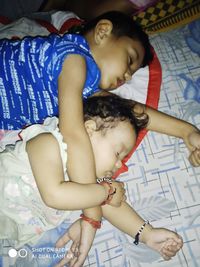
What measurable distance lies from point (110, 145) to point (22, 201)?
0.33m

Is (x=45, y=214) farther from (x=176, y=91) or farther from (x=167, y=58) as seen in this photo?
(x=167, y=58)

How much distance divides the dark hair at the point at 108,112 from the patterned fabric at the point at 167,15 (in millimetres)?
551

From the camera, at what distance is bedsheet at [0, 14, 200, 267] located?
3.04 feet

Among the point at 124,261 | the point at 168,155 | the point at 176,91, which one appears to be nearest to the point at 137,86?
the point at 176,91

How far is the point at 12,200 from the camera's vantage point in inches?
36.8

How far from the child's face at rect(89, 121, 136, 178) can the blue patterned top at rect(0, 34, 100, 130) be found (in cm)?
24

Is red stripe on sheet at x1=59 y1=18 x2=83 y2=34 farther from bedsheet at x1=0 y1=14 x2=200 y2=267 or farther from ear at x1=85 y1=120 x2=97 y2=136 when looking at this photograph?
ear at x1=85 y1=120 x2=97 y2=136

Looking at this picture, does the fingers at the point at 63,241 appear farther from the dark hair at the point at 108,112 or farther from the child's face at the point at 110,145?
the dark hair at the point at 108,112

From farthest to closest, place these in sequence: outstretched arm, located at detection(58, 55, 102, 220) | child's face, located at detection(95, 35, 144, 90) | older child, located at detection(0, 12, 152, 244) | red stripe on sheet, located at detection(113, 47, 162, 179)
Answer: red stripe on sheet, located at detection(113, 47, 162, 179) < child's face, located at detection(95, 35, 144, 90) < older child, located at detection(0, 12, 152, 244) < outstretched arm, located at detection(58, 55, 102, 220)

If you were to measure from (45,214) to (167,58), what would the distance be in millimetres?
858

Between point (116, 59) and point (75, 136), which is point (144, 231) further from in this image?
point (116, 59)

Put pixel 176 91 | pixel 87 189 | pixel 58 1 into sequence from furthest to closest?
1. pixel 58 1
2. pixel 176 91
3. pixel 87 189

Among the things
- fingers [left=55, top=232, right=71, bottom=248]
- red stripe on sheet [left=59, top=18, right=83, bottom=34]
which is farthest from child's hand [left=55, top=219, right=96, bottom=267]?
red stripe on sheet [left=59, top=18, right=83, bottom=34]

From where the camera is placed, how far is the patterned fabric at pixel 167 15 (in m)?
1.36
